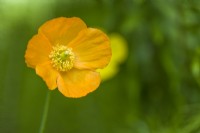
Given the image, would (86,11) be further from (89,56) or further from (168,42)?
(89,56)

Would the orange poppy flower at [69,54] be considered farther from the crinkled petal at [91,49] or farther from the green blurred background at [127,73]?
the green blurred background at [127,73]

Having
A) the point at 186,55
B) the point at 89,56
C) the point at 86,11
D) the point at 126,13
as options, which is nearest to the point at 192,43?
the point at 186,55

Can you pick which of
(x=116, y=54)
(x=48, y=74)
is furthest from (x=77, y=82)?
(x=116, y=54)

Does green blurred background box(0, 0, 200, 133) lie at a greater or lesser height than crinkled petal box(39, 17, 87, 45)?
greater

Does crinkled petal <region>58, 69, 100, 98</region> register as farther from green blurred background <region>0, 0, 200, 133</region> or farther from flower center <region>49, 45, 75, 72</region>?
green blurred background <region>0, 0, 200, 133</region>

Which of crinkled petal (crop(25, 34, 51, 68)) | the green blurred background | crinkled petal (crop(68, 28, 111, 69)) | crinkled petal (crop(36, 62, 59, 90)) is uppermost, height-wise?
the green blurred background

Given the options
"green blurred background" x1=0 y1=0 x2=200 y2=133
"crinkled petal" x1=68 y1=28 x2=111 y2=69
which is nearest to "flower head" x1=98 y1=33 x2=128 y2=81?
"green blurred background" x1=0 y1=0 x2=200 y2=133

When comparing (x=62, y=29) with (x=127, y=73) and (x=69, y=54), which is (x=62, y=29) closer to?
(x=69, y=54)

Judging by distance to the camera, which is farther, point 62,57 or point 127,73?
point 127,73
